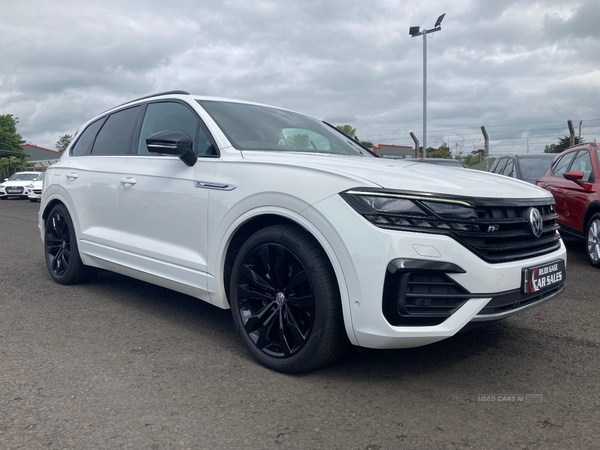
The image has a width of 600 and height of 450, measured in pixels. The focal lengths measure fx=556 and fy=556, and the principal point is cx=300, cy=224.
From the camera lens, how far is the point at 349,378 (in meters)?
3.08

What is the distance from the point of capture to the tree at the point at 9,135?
61281mm

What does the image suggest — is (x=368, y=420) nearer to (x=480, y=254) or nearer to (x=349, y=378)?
(x=349, y=378)

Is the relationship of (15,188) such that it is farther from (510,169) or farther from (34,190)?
(510,169)

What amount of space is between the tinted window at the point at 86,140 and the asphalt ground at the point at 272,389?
1686 mm

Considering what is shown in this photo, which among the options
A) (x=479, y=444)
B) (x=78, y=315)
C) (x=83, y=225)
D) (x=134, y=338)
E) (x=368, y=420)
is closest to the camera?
(x=479, y=444)

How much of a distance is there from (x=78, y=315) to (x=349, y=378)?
2.36m

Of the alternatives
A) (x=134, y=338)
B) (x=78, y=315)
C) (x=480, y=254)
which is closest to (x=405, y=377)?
(x=480, y=254)

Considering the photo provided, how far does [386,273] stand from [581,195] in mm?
5283

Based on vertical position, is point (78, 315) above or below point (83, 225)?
below

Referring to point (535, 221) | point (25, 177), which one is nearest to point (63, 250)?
point (535, 221)

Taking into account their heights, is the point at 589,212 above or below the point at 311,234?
below

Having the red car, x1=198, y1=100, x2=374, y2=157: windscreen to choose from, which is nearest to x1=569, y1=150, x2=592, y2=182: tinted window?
the red car

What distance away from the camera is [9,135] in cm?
6222

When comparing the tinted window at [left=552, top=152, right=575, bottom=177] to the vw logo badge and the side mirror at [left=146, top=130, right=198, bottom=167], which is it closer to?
the vw logo badge
